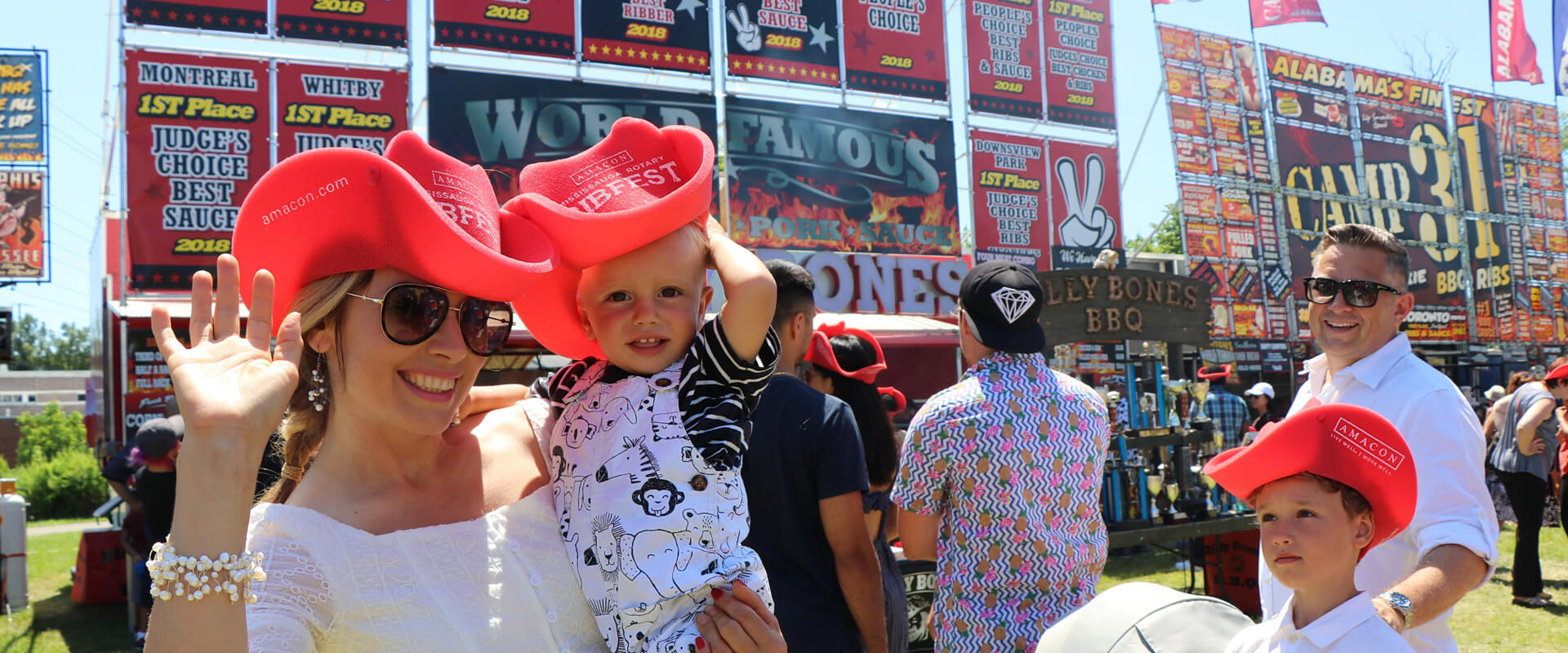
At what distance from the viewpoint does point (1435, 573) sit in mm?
2246

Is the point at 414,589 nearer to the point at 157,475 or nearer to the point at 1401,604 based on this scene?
the point at 1401,604

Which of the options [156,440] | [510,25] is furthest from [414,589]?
[510,25]

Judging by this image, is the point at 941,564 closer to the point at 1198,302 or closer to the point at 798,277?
the point at 798,277

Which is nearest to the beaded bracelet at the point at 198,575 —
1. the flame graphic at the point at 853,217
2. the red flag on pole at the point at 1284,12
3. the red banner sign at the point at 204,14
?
the red banner sign at the point at 204,14

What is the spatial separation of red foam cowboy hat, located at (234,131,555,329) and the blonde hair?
18 mm

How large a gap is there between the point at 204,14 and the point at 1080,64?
13.8 meters

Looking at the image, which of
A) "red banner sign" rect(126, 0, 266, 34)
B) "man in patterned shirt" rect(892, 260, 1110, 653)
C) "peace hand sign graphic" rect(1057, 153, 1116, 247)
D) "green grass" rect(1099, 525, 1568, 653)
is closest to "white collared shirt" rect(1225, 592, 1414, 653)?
"man in patterned shirt" rect(892, 260, 1110, 653)

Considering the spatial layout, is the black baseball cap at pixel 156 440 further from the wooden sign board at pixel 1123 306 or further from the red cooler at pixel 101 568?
the wooden sign board at pixel 1123 306

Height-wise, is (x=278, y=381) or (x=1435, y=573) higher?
(x=278, y=381)

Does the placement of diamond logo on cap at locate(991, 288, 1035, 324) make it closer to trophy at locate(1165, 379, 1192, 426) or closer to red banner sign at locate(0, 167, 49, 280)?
trophy at locate(1165, 379, 1192, 426)

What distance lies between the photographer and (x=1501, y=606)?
24.8 ft

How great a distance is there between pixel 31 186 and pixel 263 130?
6.14m

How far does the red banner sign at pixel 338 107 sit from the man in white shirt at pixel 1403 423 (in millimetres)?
10965

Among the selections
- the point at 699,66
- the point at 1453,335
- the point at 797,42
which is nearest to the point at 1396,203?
the point at 1453,335
